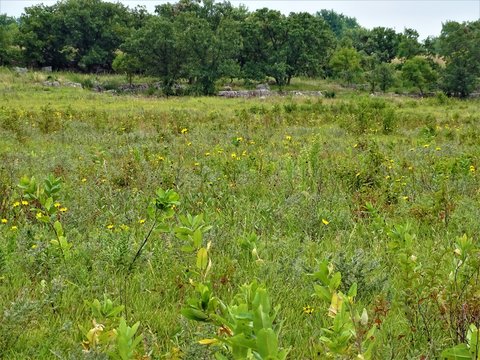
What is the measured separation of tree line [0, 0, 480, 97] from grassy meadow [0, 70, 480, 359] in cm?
3407

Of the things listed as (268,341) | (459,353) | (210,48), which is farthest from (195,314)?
(210,48)

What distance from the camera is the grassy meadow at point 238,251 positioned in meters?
2.05

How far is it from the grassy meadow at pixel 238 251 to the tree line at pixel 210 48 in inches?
1341

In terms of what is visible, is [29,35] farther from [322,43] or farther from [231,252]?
[231,252]

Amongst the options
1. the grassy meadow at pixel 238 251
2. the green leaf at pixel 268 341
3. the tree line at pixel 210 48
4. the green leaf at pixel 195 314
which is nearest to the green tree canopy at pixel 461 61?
the tree line at pixel 210 48

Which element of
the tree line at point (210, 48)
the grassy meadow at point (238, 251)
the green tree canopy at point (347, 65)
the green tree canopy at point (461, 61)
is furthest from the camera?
the green tree canopy at point (347, 65)

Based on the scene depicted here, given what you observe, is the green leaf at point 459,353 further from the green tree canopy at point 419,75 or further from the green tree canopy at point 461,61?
the green tree canopy at point 461,61

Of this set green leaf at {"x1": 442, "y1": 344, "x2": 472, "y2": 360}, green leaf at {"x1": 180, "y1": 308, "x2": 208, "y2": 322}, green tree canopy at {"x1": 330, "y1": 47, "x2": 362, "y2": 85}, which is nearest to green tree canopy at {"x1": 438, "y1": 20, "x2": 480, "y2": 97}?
green tree canopy at {"x1": 330, "y1": 47, "x2": 362, "y2": 85}

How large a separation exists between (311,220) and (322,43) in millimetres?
49507

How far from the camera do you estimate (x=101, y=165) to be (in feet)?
22.6

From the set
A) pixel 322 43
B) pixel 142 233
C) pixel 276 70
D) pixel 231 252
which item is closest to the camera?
pixel 231 252

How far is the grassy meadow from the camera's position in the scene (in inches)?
80.6

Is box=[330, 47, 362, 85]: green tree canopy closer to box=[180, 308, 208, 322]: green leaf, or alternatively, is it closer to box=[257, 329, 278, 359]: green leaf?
box=[180, 308, 208, 322]: green leaf

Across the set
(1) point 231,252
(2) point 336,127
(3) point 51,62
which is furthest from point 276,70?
(1) point 231,252
